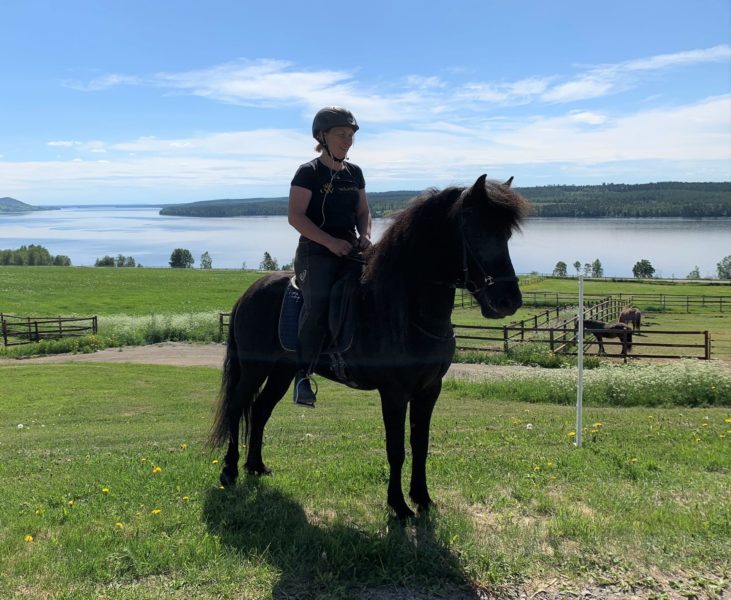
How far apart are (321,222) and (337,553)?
8.55 ft

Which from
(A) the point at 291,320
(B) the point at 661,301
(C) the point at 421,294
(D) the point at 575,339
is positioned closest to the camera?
(C) the point at 421,294

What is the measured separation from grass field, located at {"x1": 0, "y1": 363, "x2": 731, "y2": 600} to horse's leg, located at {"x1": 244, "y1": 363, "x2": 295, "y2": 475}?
264 mm

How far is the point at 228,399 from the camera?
19.4ft

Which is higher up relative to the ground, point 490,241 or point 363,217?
point 363,217

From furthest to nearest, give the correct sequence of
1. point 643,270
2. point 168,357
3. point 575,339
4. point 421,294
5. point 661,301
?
1. point 643,270
2. point 661,301
3. point 168,357
4. point 575,339
5. point 421,294

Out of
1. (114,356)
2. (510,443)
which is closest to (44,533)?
(510,443)

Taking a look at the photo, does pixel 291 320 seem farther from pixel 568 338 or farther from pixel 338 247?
pixel 568 338

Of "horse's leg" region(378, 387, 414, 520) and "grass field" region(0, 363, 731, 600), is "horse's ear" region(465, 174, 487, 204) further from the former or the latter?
"grass field" region(0, 363, 731, 600)

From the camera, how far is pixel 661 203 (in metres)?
190

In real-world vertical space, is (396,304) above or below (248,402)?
above

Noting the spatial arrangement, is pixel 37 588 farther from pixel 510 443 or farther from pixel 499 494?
pixel 510 443

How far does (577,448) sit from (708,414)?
19.1 ft

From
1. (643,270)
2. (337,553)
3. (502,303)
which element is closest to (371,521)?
(337,553)

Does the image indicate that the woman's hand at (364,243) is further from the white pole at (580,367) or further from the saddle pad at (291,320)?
the white pole at (580,367)
